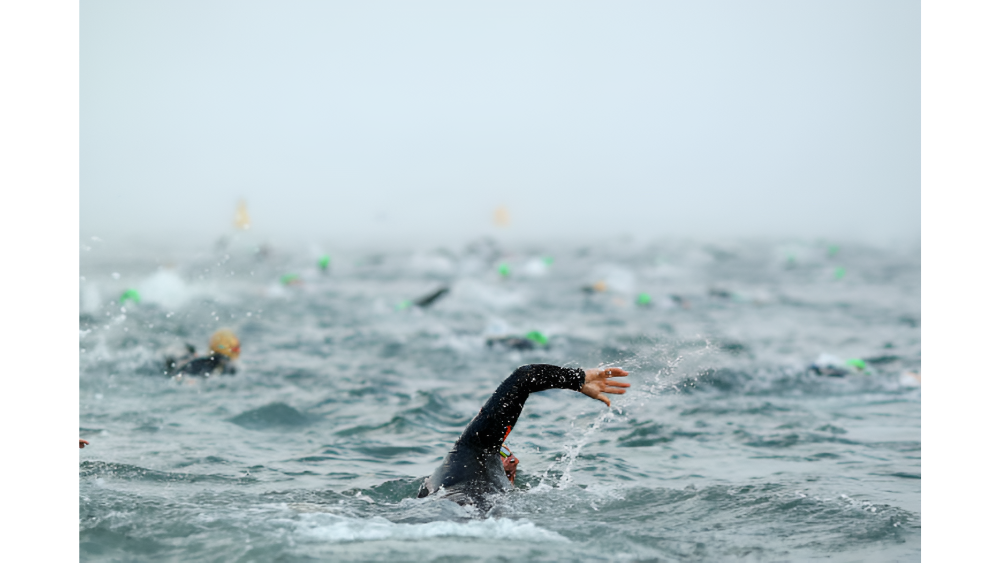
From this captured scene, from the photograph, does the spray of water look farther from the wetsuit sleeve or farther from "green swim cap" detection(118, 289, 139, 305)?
"green swim cap" detection(118, 289, 139, 305)

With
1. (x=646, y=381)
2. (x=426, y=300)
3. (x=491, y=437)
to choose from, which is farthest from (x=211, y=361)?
(x=426, y=300)

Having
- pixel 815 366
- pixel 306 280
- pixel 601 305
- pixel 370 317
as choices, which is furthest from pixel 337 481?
pixel 306 280

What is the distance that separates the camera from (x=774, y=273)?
29281 mm

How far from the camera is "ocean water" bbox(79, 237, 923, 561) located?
4.56 m

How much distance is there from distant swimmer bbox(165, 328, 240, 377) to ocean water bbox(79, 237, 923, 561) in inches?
6.8

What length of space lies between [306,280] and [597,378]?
1956 cm

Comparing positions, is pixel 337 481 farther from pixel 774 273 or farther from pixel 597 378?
pixel 774 273

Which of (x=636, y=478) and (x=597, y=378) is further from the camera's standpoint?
(x=636, y=478)

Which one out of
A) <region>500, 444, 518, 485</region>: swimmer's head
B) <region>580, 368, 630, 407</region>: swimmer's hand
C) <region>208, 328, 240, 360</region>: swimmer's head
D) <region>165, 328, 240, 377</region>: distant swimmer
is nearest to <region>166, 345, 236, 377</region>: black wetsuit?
<region>165, 328, 240, 377</region>: distant swimmer

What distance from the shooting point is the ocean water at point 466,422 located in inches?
180

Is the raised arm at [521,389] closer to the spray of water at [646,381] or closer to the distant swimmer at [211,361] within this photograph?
the spray of water at [646,381]

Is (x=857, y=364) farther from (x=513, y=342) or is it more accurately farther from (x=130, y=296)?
(x=130, y=296)

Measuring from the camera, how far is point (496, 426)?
4871 millimetres

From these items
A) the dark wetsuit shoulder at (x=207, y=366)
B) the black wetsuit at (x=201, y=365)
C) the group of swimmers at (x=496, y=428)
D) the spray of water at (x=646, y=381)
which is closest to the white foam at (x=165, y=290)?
the black wetsuit at (x=201, y=365)
